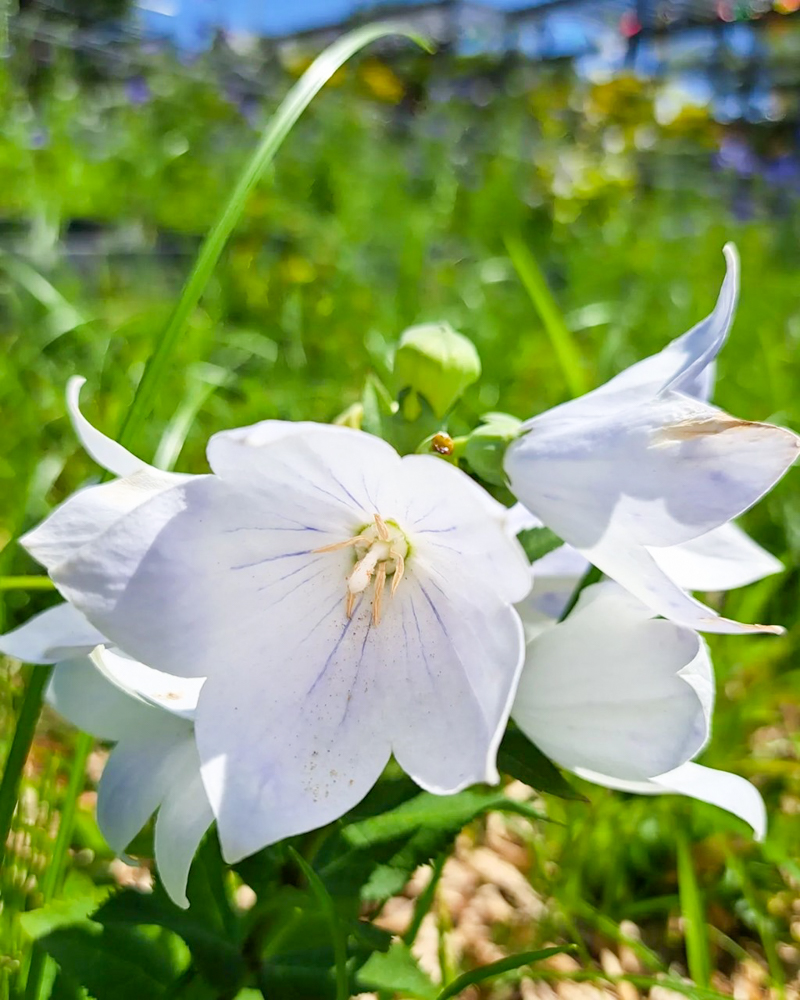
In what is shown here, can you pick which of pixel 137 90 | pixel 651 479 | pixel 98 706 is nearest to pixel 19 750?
pixel 98 706

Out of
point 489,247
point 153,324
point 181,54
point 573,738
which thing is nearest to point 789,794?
point 573,738

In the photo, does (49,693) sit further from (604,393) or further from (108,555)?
(604,393)

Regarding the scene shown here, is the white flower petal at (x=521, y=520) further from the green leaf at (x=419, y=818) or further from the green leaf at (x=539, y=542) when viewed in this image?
the green leaf at (x=419, y=818)

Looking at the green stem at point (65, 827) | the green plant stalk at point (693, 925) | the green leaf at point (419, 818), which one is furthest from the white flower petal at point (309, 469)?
the green plant stalk at point (693, 925)

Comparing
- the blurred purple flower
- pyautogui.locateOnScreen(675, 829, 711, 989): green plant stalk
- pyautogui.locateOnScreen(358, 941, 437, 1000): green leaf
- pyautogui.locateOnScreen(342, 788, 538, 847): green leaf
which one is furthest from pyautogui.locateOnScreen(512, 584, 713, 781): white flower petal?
the blurred purple flower

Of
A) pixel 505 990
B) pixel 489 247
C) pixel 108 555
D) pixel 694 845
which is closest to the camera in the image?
pixel 108 555

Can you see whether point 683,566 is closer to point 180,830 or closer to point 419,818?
point 419,818

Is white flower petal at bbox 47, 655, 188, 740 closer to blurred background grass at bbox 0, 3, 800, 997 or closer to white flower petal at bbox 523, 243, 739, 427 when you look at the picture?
blurred background grass at bbox 0, 3, 800, 997
